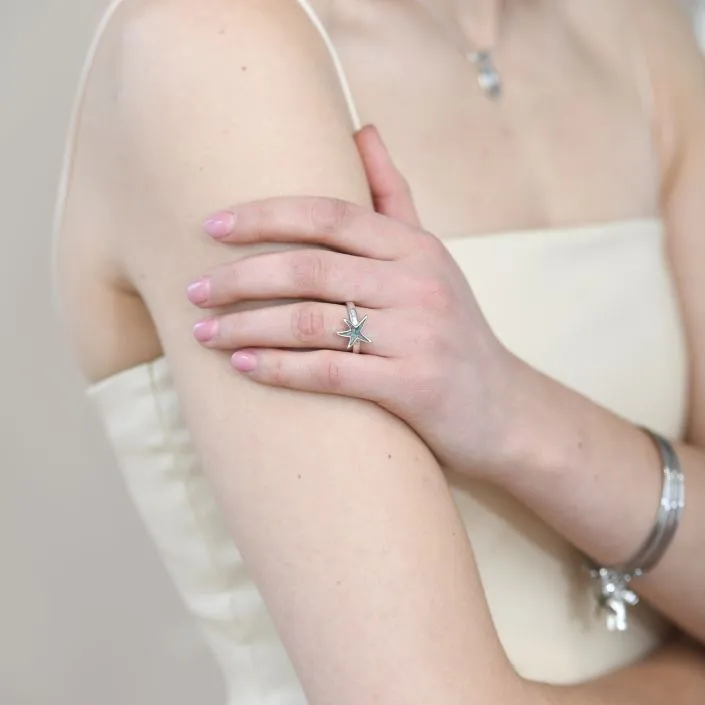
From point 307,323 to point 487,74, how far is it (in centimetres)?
48

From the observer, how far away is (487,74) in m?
0.89

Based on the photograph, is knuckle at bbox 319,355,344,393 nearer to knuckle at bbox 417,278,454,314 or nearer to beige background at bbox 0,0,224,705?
knuckle at bbox 417,278,454,314

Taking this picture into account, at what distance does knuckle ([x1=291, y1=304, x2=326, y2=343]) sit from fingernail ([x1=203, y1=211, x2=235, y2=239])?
0.23 feet

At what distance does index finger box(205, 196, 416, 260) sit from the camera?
543 millimetres

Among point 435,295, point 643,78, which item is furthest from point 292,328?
point 643,78

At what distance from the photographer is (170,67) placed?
57 centimetres

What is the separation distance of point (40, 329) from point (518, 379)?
84 centimetres

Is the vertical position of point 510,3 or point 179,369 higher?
point 510,3

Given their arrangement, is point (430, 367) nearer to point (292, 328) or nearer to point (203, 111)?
point (292, 328)

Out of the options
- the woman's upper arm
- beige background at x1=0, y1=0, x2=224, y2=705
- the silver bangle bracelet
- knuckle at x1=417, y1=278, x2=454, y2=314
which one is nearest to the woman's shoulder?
the woman's upper arm

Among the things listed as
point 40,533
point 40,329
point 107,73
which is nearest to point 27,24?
point 40,329

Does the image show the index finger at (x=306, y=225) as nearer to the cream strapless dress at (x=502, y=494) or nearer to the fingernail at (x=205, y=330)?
the fingernail at (x=205, y=330)

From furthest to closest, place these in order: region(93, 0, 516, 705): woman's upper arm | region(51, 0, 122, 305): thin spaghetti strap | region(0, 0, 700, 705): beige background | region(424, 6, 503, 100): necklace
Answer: region(0, 0, 700, 705): beige background < region(424, 6, 503, 100): necklace < region(51, 0, 122, 305): thin spaghetti strap < region(93, 0, 516, 705): woman's upper arm

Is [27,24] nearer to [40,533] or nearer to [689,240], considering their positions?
[40,533]
